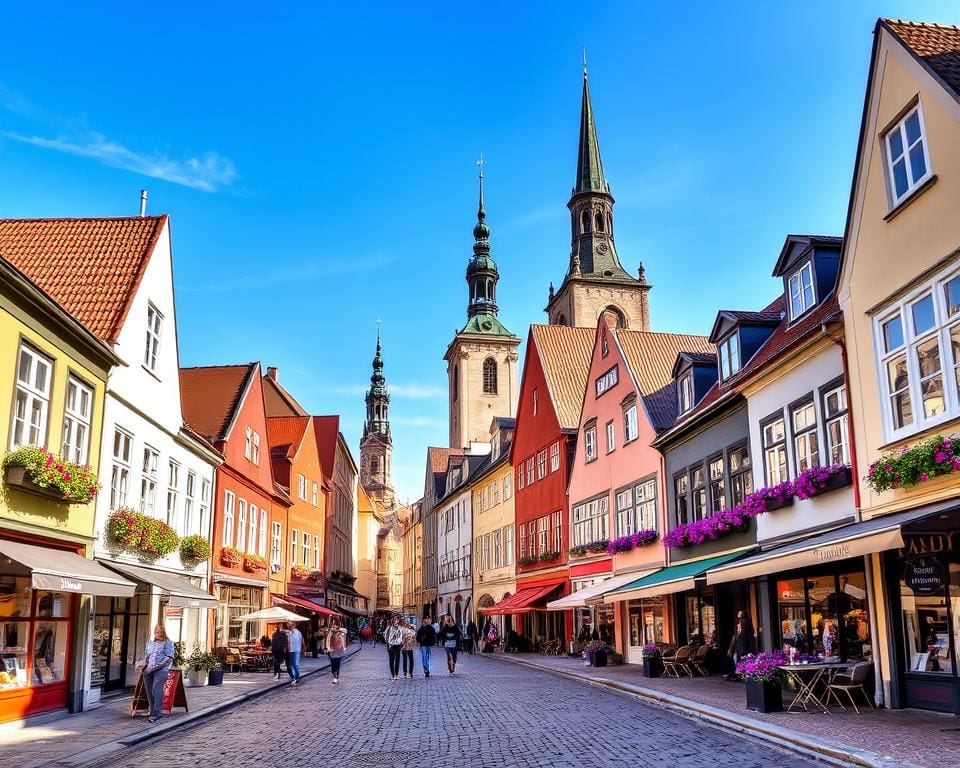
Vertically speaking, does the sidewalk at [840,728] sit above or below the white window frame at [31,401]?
below

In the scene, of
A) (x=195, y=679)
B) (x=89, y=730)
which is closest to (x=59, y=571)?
(x=89, y=730)

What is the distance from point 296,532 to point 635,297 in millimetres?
51385

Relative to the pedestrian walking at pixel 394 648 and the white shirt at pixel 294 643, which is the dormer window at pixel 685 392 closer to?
the pedestrian walking at pixel 394 648

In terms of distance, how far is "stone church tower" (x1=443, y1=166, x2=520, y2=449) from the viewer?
325ft

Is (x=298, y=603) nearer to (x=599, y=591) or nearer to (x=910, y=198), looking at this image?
(x=599, y=591)

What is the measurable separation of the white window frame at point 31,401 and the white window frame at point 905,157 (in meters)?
13.7

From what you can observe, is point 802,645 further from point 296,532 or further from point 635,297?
point 635,297

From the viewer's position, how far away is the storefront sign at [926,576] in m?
13.5

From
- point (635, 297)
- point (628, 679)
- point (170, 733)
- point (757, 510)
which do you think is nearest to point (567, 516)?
point (628, 679)

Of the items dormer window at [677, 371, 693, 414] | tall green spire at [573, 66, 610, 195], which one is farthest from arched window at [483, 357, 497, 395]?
dormer window at [677, 371, 693, 414]

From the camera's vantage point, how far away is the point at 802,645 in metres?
19.2

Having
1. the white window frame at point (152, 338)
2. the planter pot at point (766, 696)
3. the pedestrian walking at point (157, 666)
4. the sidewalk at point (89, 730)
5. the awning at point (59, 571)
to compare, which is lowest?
the sidewalk at point (89, 730)

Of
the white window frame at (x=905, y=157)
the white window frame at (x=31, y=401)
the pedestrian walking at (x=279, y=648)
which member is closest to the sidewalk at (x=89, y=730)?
the white window frame at (x=31, y=401)

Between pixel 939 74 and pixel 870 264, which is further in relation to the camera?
pixel 870 264
